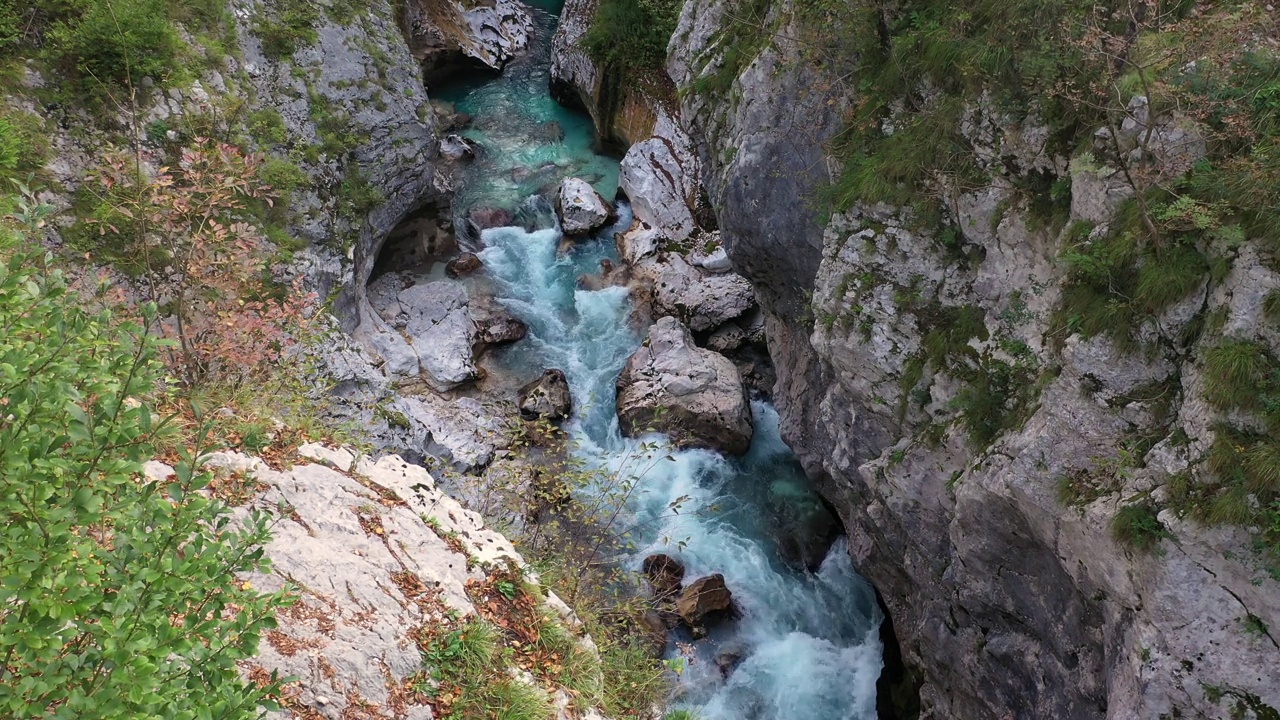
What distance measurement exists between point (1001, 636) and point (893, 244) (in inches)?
201

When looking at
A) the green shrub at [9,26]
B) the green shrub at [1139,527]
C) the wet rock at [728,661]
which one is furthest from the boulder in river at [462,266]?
the green shrub at [1139,527]

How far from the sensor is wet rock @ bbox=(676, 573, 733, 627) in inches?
485

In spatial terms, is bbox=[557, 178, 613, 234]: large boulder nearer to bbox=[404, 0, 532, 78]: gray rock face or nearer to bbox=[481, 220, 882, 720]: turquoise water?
bbox=[481, 220, 882, 720]: turquoise water

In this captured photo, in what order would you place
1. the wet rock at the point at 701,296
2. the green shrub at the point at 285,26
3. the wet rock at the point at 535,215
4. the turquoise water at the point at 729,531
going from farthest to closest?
the wet rock at the point at 535,215 → the wet rock at the point at 701,296 → the green shrub at the point at 285,26 → the turquoise water at the point at 729,531

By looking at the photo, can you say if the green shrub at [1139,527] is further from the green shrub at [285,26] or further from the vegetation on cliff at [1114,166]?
the green shrub at [285,26]

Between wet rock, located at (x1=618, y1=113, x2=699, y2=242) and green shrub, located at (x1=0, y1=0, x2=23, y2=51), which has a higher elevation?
green shrub, located at (x1=0, y1=0, x2=23, y2=51)

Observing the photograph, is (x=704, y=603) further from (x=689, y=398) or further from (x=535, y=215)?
(x=535, y=215)

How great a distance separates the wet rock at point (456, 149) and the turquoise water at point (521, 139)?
318 mm

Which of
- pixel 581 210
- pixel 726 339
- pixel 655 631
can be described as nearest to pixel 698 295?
pixel 726 339

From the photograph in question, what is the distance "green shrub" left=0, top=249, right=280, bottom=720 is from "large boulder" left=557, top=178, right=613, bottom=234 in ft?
56.6

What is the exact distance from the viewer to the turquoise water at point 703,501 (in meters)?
11.9

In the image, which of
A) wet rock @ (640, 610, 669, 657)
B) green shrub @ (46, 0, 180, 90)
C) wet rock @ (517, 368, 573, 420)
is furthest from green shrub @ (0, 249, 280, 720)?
wet rock @ (517, 368, 573, 420)

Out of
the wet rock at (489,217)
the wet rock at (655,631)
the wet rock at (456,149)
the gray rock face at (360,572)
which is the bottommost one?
the wet rock at (655,631)

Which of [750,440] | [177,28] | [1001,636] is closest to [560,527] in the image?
[750,440]
